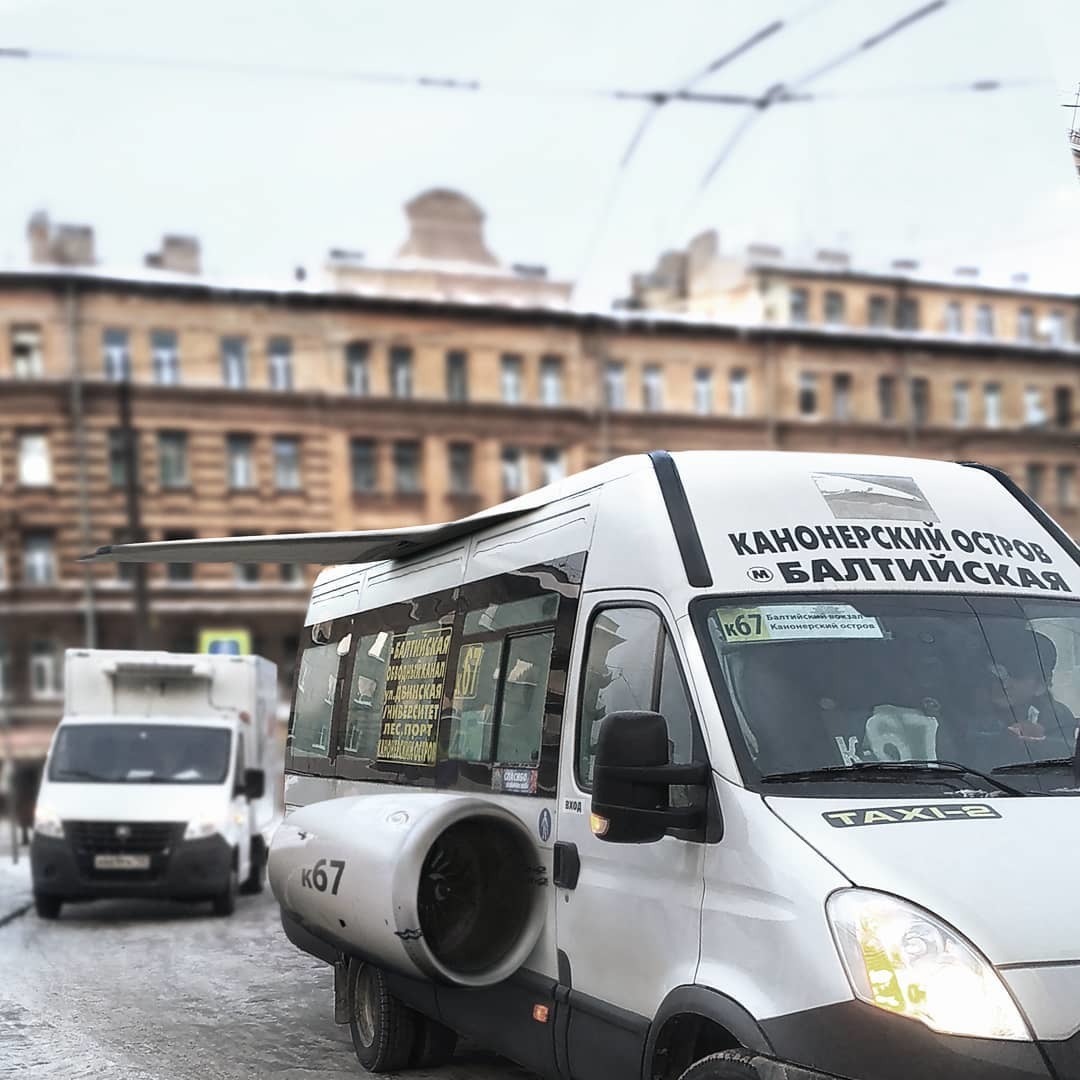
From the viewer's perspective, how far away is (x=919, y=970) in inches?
173

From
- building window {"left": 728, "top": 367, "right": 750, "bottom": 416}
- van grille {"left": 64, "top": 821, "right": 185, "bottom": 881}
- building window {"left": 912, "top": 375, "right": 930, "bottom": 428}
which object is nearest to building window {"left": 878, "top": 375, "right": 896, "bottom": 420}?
building window {"left": 912, "top": 375, "right": 930, "bottom": 428}

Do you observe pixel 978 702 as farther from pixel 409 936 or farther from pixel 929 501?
pixel 409 936

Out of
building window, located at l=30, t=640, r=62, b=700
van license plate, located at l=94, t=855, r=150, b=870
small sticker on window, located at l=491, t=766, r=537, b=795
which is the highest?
building window, located at l=30, t=640, r=62, b=700

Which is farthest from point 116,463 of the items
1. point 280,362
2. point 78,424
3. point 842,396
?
point 842,396

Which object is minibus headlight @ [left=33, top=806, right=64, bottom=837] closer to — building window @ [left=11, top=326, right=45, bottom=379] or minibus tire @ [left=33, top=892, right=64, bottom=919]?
minibus tire @ [left=33, top=892, right=64, bottom=919]

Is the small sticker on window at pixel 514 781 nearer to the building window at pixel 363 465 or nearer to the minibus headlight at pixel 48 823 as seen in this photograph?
the minibus headlight at pixel 48 823

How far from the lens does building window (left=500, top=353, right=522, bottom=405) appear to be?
180ft

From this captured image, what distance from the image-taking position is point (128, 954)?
13.6 m

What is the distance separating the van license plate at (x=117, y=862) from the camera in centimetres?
1647

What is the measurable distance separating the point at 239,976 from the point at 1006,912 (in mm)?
8402

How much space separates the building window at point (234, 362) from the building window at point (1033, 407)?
27.6 meters

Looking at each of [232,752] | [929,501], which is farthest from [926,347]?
[929,501]

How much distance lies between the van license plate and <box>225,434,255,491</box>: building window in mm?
36745

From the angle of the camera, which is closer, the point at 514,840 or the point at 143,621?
the point at 514,840
